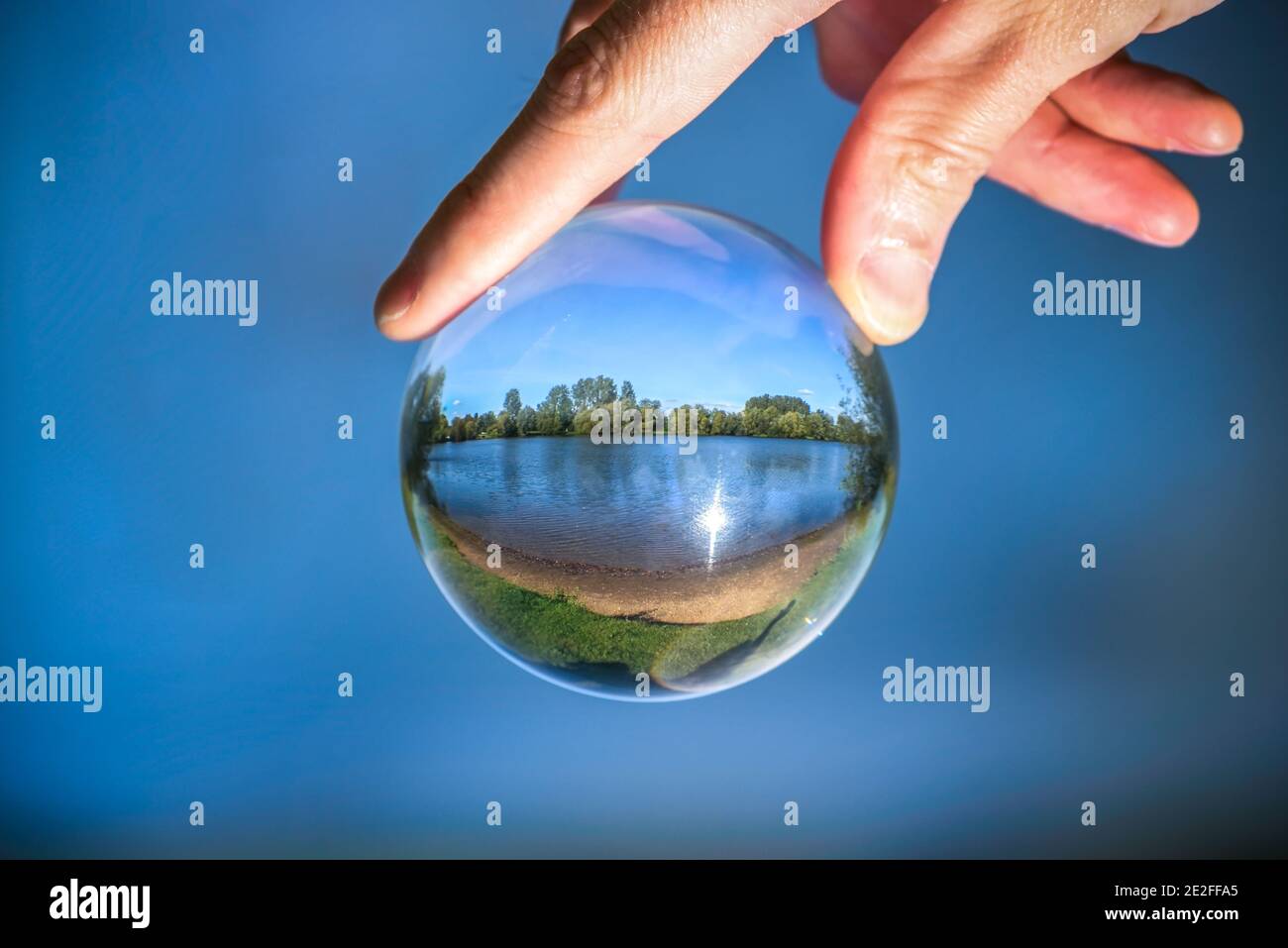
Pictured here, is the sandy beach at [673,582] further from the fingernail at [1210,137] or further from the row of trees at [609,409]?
the fingernail at [1210,137]

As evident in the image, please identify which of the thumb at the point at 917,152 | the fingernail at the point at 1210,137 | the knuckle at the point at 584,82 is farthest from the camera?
the fingernail at the point at 1210,137

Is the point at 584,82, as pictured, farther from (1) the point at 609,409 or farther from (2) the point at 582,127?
(1) the point at 609,409

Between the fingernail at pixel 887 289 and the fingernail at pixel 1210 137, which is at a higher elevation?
the fingernail at pixel 1210 137

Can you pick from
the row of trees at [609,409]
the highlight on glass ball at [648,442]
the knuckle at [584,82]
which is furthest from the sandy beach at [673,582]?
the knuckle at [584,82]

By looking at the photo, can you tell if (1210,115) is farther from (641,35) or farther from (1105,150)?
(641,35)

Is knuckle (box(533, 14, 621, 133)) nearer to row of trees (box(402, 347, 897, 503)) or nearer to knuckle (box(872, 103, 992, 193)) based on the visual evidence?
row of trees (box(402, 347, 897, 503))

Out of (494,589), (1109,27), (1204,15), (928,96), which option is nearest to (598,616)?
(494,589)
